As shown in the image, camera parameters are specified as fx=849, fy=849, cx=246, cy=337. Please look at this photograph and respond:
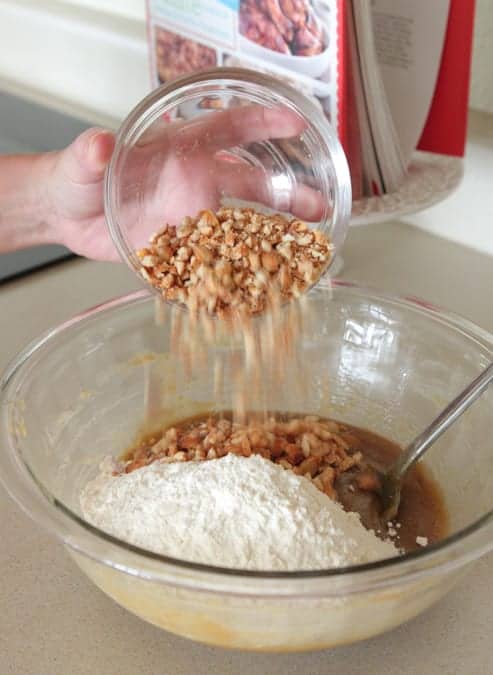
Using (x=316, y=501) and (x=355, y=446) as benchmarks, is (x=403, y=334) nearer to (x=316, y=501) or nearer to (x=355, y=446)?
(x=355, y=446)

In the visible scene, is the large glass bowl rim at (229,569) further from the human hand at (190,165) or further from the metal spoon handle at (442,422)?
the human hand at (190,165)

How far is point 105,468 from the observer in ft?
2.53

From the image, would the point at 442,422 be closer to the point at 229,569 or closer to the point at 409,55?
the point at 229,569

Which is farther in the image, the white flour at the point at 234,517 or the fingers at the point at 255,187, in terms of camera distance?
the fingers at the point at 255,187

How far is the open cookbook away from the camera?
950 mm

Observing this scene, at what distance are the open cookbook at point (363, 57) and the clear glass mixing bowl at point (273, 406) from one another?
0.26m

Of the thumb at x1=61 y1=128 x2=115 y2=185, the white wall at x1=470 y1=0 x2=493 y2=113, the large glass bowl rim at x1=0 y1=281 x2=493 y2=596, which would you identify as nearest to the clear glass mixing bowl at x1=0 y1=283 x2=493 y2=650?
the large glass bowl rim at x1=0 y1=281 x2=493 y2=596

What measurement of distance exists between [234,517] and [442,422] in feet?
0.67

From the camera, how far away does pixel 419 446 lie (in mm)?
729

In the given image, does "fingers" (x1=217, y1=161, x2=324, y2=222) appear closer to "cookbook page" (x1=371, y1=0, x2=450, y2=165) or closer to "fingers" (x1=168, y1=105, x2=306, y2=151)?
"fingers" (x1=168, y1=105, x2=306, y2=151)

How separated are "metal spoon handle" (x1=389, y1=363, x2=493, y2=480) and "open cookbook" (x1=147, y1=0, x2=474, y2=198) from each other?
1.35 feet

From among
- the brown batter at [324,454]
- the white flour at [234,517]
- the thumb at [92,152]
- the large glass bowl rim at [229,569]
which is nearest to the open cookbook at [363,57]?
the thumb at [92,152]

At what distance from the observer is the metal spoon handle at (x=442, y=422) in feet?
2.24

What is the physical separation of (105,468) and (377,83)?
55 centimetres
